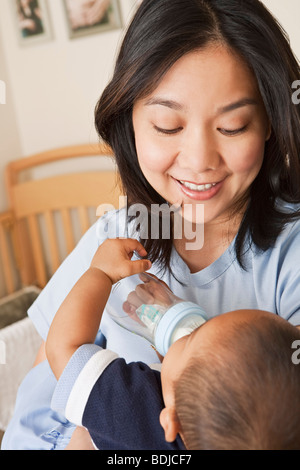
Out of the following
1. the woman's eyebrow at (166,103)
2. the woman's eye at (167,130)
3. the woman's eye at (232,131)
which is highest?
the woman's eyebrow at (166,103)

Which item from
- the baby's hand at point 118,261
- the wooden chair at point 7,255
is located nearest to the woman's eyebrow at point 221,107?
the baby's hand at point 118,261

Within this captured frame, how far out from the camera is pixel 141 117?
905mm

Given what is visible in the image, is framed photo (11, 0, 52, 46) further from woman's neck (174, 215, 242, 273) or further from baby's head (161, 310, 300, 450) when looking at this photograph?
baby's head (161, 310, 300, 450)

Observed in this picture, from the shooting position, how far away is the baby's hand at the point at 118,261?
895 mm

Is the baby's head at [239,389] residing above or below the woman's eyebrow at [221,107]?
below

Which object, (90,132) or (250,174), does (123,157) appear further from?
(90,132)

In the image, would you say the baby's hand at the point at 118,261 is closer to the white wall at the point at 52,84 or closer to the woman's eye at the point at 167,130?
the woman's eye at the point at 167,130

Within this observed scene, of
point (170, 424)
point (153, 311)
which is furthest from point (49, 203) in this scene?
point (170, 424)

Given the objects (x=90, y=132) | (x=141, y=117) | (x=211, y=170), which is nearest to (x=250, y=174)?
(x=211, y=170)

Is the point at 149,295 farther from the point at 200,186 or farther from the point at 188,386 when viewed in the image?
the point at 188,386

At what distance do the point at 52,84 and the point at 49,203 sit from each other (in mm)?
487

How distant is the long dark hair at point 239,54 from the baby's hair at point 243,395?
0.33 meters

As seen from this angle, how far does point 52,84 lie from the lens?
2.29 metres

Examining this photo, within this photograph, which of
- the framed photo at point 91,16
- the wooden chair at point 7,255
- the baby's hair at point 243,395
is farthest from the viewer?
the wooden chair at point 7,255
